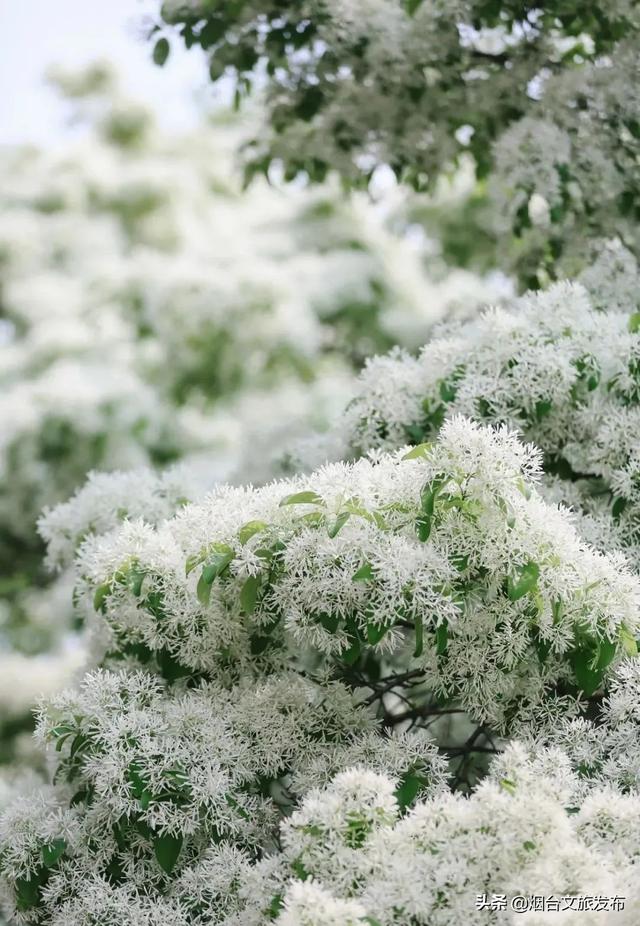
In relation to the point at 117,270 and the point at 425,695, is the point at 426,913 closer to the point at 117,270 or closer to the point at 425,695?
the point at 425,695

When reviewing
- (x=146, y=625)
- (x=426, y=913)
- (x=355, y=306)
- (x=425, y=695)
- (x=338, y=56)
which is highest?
(x=355, y=306)

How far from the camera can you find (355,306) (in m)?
11.1

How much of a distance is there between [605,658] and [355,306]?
8.49 meters

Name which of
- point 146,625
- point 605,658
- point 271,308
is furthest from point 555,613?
point 271,308

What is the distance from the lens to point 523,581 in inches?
109

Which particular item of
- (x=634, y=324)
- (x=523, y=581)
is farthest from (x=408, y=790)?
(x=634, y=324)

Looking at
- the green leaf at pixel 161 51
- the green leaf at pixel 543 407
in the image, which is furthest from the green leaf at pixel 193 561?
the green leaf at pixel 161 51

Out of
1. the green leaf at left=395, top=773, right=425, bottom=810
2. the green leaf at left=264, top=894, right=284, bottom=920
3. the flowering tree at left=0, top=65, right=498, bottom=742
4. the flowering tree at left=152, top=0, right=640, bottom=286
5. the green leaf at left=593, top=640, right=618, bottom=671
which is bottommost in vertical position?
the green leaf at left=264, top=894, right=284, bottom=920

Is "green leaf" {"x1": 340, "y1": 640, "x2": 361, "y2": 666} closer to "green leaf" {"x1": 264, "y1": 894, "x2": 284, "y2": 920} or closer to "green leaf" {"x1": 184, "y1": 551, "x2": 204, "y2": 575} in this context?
"green leaf" {"x1": 184, "y1": 551, "x2": 204, "y2": 575}

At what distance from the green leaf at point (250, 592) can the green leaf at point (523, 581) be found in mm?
598

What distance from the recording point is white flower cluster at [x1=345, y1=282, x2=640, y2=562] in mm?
3436

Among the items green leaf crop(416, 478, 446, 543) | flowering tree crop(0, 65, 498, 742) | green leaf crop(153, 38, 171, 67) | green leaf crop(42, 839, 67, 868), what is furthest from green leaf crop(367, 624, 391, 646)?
flowering tree crop(0, 65, 498, 742)

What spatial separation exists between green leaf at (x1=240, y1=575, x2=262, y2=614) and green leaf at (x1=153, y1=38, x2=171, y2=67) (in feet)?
9.25

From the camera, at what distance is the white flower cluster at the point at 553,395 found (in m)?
3.44
